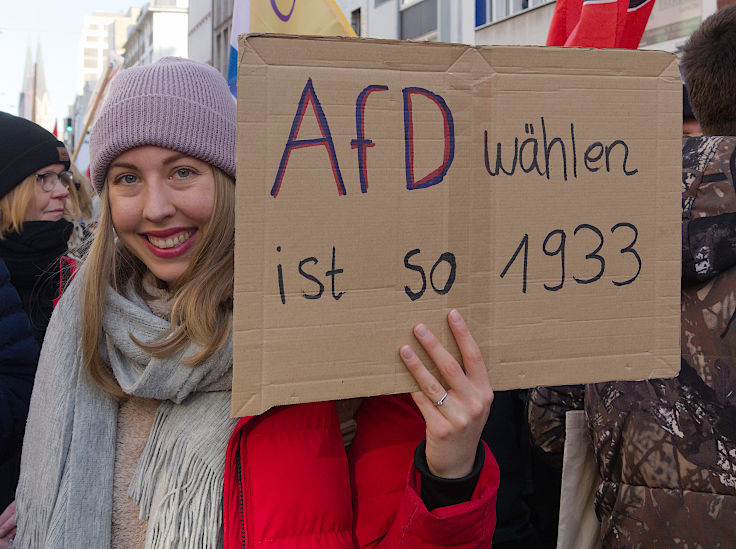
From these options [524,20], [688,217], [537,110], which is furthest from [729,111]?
[524,20]

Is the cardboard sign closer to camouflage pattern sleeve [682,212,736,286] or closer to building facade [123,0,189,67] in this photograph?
camouflage pattern sleeve [682,212,736,286]

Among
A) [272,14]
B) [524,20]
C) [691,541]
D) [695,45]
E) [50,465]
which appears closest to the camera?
[691,541]

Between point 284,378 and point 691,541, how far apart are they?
3.03 feet

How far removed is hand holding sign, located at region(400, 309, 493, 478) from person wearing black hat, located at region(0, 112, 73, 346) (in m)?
2.06

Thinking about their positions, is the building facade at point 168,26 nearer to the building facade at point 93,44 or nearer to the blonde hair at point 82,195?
the blonde hair at point 82,195

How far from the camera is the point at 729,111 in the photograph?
1669mm

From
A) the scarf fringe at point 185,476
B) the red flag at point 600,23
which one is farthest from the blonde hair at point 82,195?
the red flag at point 600,23

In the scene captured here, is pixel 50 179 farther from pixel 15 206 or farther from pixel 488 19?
pixel 488 19

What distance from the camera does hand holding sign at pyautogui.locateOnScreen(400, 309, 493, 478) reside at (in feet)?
3.68

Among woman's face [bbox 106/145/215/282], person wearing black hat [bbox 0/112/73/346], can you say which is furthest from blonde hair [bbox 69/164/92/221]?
woman's face [bbox 106/145/215/282]

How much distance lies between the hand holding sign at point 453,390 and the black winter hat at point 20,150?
2.46 m

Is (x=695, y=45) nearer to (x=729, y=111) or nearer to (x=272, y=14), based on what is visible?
(x=729, y=111)

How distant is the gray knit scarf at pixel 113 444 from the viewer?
→ 140cm

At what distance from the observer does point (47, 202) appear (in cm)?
306
